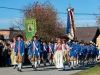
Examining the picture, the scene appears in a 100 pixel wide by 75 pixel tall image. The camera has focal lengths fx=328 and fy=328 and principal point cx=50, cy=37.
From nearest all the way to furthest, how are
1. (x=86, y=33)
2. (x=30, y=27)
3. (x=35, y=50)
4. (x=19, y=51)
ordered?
(x=19, y=51)
(x=35, y=50)
(x=30, y=27)
(x=86, y=33)

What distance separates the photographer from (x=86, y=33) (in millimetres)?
67938

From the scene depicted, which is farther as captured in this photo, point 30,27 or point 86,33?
point 86,33

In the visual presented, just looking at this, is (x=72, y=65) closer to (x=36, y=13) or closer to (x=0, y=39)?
(x=0, y=39)

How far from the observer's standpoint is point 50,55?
25875mm

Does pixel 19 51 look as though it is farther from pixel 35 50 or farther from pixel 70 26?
pixel 70 26

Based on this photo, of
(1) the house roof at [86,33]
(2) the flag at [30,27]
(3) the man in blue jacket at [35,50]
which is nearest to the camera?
(3) the man in blue jacket at [35,50]

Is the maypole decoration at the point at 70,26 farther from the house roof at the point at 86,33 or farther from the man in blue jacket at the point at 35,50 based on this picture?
the house roof at the point at 86,33

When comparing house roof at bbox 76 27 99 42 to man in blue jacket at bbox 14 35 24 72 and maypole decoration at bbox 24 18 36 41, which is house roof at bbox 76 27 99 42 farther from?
man in blue jacket at bbox 14 35 24 72

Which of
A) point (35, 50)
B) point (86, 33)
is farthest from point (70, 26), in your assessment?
point (86, 33)

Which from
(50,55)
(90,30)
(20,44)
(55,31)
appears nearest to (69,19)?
(50,55)

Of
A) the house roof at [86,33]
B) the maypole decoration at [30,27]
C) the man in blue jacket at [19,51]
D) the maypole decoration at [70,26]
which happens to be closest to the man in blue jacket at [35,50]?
the man in blue jacket at [19,51]

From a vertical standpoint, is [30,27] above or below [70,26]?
above

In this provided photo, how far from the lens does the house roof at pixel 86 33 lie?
6456 cm

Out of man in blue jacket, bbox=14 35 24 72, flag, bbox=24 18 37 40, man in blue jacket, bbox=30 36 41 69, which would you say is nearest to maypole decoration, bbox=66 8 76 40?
flag, bbox=24 18 37 40
